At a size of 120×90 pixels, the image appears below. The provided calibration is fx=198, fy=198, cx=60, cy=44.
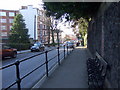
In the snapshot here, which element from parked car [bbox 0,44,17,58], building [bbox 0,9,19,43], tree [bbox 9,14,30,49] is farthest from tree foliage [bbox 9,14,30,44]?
building [bbox 0,9,19,43]

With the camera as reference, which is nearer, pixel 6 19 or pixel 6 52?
pixel 6 52

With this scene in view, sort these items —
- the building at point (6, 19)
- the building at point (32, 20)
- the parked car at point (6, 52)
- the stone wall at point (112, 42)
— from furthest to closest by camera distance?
the building at point (6, 19), the building at point (32, 20), the parked car at point (6, 52), the stone wall at point (112, 42)

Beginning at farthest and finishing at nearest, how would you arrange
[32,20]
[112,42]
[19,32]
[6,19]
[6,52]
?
[6,19] → [32,20] → [19,32] → [6,52] → [112,42]

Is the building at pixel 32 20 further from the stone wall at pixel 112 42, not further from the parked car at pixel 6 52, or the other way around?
the stone wall at pixel 112 42

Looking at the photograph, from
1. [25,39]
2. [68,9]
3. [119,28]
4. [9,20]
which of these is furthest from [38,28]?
[119,28]

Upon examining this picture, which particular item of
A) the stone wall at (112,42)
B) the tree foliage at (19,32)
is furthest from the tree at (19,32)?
the stone wall at (112,42)

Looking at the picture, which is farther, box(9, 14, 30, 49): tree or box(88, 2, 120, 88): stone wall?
box(9, 14, 30, 49): tree

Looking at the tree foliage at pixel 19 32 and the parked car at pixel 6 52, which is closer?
the parked car at pixel 6 52

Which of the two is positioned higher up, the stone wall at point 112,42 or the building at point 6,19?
the building at point 6,19

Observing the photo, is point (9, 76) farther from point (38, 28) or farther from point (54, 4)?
point (38, 28)

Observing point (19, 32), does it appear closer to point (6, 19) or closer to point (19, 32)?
point (19, 32)

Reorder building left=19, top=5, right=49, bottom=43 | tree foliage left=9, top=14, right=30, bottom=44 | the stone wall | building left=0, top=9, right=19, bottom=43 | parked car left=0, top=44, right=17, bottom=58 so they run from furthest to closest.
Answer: building left=0, top=9, right=19, bottom=43, building left=19, top=5, right=49, bottom=43, tree foliage left=9, top=14, right=30, bottom=44, parked car left=0, top=44, right=17, bottom=58, the stone wall

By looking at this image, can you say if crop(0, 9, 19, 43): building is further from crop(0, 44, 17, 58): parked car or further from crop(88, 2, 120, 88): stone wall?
crop(88, 2, 120, 88): stone wall

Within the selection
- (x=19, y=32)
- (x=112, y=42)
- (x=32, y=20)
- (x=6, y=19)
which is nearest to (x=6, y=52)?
(x=112, y=42)
